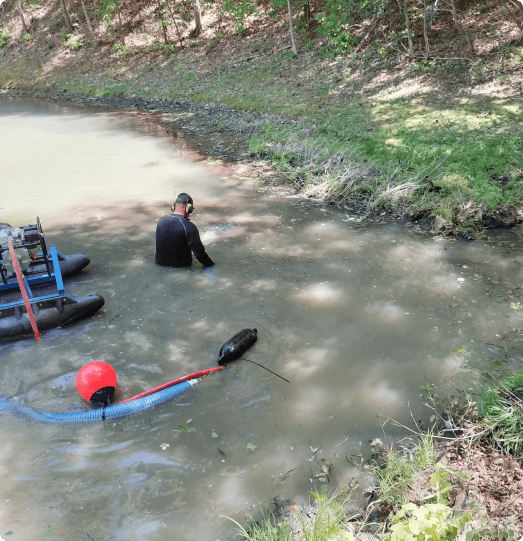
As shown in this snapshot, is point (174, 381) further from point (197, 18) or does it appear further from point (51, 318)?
point (197, 18)

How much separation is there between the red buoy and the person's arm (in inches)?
107

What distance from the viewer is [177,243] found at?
23.7 ft

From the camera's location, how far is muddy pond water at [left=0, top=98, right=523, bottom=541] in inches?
158

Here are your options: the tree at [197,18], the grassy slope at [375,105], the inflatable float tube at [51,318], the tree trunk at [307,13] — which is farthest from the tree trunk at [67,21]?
the inflatable float tube at [51,318]

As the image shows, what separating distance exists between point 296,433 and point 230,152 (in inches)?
421

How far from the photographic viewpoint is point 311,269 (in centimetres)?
753

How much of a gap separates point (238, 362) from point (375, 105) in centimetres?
1198

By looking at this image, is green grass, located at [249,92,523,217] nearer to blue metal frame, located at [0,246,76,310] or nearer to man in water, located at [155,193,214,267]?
man in water, located at [155,193,214,267]

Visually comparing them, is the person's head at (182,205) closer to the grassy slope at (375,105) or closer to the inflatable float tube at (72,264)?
the inflatable float tube at (72,264)

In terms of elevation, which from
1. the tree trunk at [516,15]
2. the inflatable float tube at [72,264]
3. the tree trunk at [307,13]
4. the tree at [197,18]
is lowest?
the inflatable float tube at [72,264]

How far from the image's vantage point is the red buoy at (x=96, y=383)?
473 cm

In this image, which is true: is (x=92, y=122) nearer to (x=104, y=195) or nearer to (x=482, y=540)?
(x=104, y=195)

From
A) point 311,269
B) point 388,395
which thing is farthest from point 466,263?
point 388,395

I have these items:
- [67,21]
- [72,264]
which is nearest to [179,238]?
[72,264]
